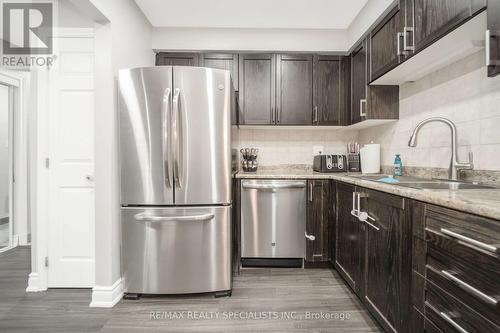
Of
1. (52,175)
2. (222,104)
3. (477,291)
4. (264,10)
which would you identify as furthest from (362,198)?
(52,175)

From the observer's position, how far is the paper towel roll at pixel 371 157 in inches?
102

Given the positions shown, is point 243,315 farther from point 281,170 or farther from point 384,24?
point 384,24

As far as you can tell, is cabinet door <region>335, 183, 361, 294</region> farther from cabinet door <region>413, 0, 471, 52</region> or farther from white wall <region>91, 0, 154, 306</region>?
white wall <region>91, 0, 154, 306</region>

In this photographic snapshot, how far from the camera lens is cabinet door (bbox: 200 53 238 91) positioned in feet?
9.25

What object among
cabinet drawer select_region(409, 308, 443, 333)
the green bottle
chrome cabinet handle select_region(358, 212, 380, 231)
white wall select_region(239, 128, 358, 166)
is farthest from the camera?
white wall select_region(239, 128, 358, 166)

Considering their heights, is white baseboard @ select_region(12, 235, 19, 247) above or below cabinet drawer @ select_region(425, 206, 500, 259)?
below

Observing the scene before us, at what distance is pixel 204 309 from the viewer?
74.3 inches

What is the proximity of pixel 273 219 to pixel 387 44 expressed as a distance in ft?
5.83

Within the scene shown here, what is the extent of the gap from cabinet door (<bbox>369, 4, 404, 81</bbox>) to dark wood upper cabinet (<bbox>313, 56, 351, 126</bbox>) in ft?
1.90

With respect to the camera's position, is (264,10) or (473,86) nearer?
(473,86)

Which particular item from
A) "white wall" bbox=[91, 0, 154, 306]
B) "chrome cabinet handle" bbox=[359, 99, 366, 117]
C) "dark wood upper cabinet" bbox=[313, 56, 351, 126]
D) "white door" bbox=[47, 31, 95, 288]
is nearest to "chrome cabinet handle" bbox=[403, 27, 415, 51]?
"chrome cabinet handle" bbox=[359, 99, 366, 117]

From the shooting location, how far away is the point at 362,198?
175 cm

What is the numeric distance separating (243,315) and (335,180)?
1363 millimetres
